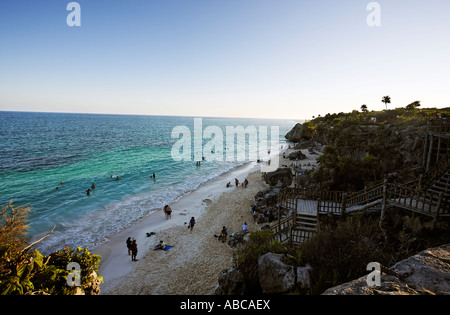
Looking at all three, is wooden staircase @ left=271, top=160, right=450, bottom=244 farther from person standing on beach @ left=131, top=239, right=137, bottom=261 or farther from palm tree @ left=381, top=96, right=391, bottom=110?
Result: palm tree @ left=381, top=96, right=391, bottom=110

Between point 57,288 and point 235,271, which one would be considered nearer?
point 57,288

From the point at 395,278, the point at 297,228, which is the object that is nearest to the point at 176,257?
the point at 297,228

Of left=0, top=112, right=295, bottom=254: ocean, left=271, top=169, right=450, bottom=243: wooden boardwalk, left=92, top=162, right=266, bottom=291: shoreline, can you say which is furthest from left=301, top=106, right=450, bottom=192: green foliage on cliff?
left=0, top=112, right=295, bottom=254: ocean

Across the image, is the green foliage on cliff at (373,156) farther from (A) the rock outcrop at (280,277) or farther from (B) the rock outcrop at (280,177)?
(A) the rock outcrop at (280,277)

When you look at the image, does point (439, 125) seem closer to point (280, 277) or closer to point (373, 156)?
point (373, 156)
